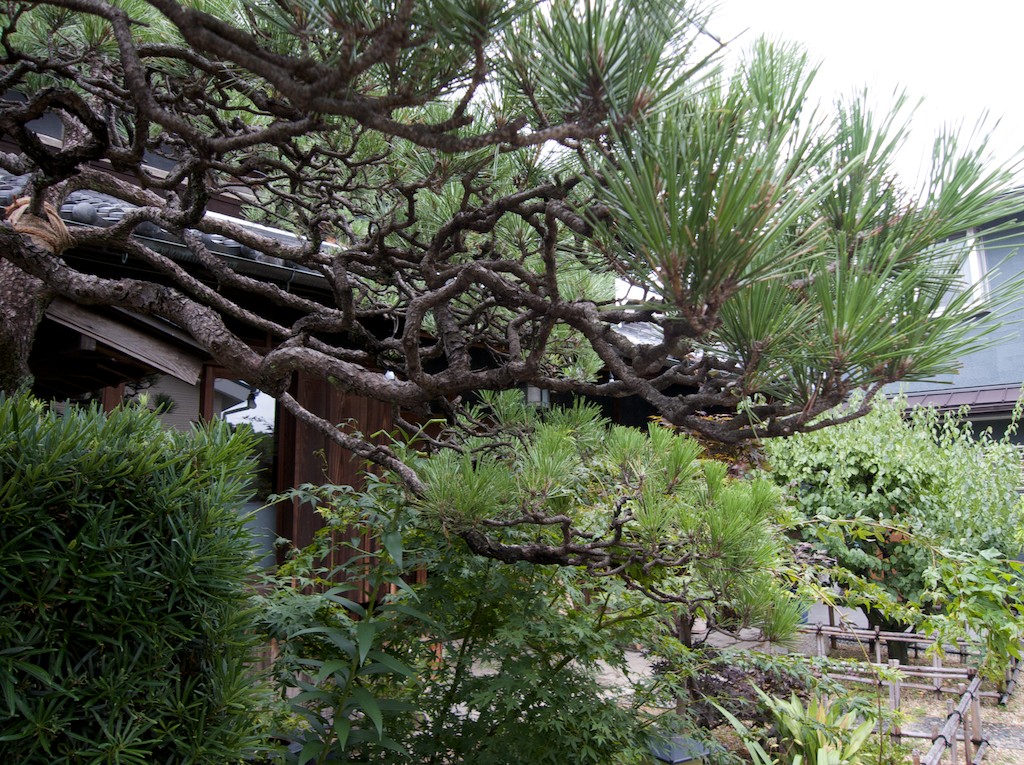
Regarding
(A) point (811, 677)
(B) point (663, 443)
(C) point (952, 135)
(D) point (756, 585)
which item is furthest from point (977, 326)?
(A) point (811, 677)

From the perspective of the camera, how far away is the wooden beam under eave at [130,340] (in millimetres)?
2533

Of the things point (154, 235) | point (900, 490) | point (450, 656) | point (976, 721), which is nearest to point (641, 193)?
point (450, 656)

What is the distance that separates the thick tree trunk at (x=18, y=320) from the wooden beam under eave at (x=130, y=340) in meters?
0.19

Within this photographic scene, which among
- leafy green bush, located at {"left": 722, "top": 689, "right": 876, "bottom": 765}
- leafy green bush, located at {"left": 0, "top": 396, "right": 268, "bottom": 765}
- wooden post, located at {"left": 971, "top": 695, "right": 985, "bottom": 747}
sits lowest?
wooden post, located at {"left": 971, "top": 695, "right": 985, "bottom": 747}

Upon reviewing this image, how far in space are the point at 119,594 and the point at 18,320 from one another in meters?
1.51

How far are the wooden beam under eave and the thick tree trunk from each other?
19 cm

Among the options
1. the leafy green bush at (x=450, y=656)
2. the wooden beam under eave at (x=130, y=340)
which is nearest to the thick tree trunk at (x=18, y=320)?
the wooden beam under eave at (x=130, y=340)

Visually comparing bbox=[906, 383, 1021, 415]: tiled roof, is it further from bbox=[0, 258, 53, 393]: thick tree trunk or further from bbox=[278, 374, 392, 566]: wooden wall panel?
bbox=[0, 258, 53, 393]: thick tree trunk

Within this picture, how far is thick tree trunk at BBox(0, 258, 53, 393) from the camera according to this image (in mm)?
2371

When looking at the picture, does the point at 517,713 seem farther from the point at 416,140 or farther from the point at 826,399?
the point at 416,140

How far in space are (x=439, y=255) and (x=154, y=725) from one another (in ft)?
4.96

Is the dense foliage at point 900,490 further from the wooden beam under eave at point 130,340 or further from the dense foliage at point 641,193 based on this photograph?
the wooden beam under eave at point 130,340

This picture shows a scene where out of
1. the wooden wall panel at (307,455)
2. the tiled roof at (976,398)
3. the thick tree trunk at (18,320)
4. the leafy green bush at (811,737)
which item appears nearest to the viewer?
the thick tree trunk at (18,320)

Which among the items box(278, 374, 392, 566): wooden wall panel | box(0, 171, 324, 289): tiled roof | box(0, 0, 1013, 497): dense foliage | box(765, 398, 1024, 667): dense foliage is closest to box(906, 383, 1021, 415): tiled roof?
box(765, 398, 1024, 667): dense foliage
